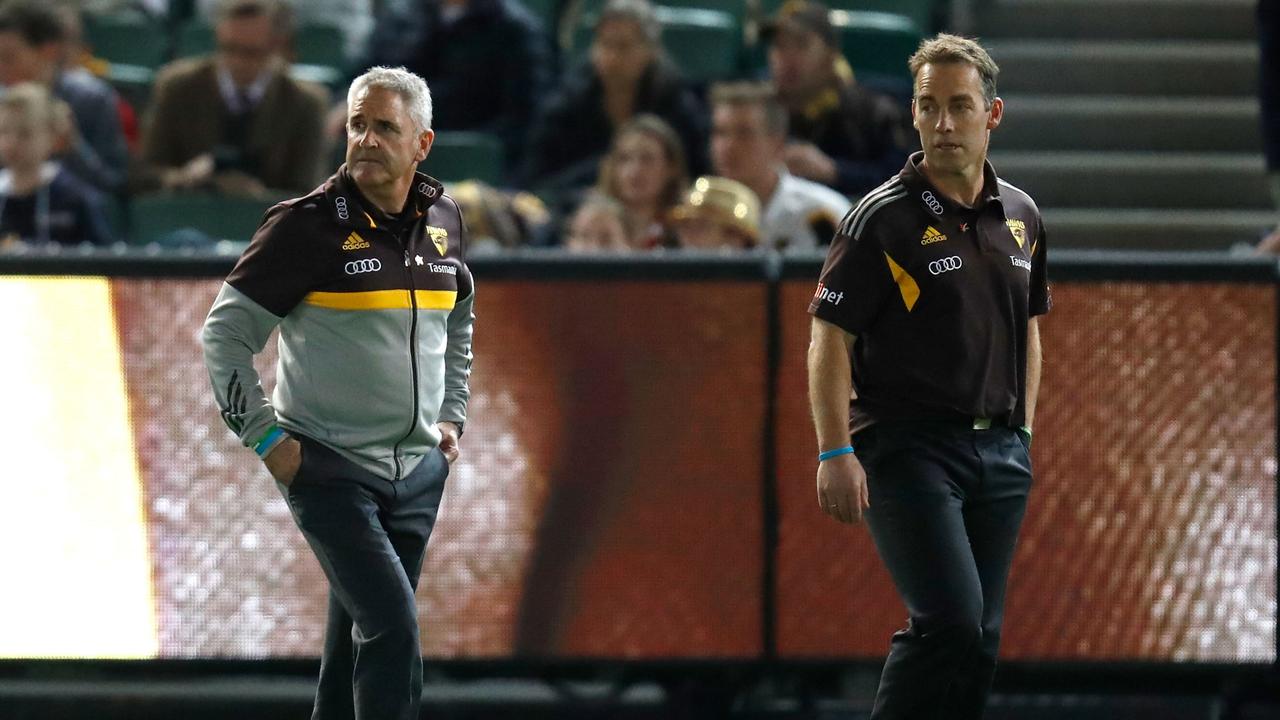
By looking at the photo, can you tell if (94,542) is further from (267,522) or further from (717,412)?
(717,412)

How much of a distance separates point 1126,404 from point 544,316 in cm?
188

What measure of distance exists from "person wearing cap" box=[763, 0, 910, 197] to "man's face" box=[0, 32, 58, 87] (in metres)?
3.59

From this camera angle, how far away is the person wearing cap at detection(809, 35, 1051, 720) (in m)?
4.22

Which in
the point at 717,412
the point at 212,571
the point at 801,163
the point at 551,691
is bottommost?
the point at 551,691

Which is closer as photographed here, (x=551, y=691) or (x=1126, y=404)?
(x=1126, y=404)

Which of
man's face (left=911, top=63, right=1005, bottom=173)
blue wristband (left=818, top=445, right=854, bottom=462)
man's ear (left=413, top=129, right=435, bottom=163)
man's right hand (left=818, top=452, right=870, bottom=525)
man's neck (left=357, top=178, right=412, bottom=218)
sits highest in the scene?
man's face (left=911, top=63, right=1005, bottom=173)

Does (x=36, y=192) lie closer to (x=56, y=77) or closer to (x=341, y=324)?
(x=56, y=77)

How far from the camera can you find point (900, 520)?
4289mm

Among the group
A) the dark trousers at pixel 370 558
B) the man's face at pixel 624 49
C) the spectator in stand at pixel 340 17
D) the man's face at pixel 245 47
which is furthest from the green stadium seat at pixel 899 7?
the dark trousers at pixel 370 558

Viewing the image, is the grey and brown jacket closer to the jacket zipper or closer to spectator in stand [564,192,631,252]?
the jacket zipper

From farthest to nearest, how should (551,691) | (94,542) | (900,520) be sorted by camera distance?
(551,691), (94,542), (900,520)

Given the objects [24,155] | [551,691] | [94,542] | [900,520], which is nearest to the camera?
[900,520]

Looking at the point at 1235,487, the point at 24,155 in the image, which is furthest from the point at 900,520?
the point at 24,155

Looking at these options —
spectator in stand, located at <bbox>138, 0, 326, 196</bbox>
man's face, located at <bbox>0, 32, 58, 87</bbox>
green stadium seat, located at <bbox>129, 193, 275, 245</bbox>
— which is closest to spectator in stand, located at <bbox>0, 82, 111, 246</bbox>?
green stadium seat, located at <bbox>129, 193, 275, 245</bbox>
